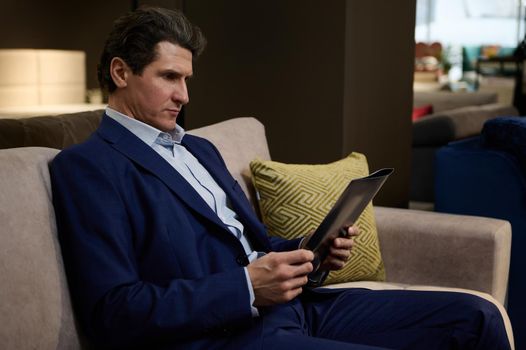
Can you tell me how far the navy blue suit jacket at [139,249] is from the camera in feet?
4.78

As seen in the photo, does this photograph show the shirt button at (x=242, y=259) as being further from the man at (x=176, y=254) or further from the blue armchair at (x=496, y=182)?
Result: the blue armchair at (x=496, y=182)

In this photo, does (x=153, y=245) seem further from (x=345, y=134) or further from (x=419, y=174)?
(x=419, y=174)

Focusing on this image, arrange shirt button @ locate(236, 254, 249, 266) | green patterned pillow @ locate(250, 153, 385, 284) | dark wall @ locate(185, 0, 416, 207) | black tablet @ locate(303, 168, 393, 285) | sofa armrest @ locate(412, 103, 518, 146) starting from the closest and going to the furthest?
black tablet @ locate(303, 168, 393, 285)
shirt button @ locate(236, 254, 249, 266)
green patterned pillow @ locate(250, 153, 385, 284)
dark wall @ locate(185, 0, 416, 207)
sofa armrest @ locate(412, 103, 518, 146)

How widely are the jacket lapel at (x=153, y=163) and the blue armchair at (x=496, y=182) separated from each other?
5.42 feet

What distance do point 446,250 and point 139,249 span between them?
116 centimetres

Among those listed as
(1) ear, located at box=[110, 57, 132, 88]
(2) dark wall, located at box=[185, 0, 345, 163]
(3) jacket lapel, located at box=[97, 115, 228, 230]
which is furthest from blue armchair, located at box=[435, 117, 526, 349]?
(1) ear, located at box=[110, 57, 132, 88]

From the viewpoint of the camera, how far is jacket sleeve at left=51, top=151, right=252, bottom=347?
1451mm

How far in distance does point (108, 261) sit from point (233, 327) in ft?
0.90

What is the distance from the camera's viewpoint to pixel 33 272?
1464 mm

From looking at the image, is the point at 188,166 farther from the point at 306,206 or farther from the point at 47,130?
the point at 306,206

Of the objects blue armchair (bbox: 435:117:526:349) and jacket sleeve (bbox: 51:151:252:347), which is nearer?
jacket sleeve (bbox: 51:151:252:347)

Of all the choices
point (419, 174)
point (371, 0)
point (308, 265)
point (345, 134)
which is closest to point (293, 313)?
point (308, 265)

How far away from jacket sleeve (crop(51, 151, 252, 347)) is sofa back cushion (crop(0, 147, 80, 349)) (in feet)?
0.10

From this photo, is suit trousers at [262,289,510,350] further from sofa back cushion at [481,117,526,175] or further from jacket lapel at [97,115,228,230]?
sofa back cushion at [481,117,526,175]
